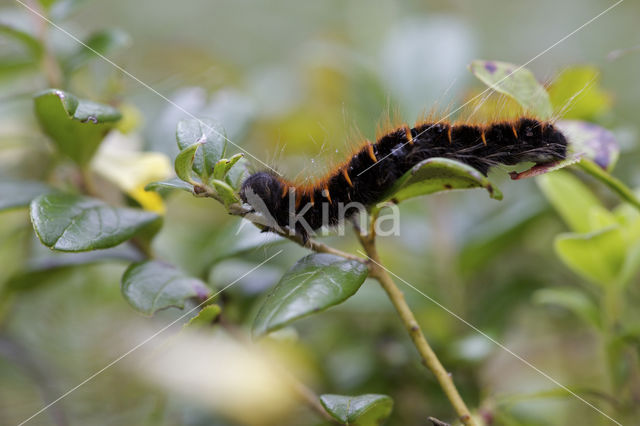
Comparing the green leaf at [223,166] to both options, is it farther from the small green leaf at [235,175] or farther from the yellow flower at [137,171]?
the yellow flower at [137,171]

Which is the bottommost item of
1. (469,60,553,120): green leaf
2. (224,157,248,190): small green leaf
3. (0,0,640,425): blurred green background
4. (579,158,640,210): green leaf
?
(0,0,640,425): blurred green background

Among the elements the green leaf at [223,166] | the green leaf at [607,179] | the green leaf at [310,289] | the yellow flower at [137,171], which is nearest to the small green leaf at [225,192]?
the green leaf at [223,166]

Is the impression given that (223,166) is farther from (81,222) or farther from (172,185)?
(81,222)

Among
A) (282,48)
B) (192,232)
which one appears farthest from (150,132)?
(282,48)

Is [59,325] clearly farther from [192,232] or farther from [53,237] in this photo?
[53,237]

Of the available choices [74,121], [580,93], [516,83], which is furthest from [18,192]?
[580,93]

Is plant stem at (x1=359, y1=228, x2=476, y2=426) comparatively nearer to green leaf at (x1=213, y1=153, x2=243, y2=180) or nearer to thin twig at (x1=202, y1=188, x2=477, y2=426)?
thin twig at (x1=202, y1=188, x2=477, y2=426)

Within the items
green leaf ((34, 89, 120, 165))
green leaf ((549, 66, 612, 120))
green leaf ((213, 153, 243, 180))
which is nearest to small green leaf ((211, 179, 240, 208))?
green leaf ((213, 153, 243, 180))
